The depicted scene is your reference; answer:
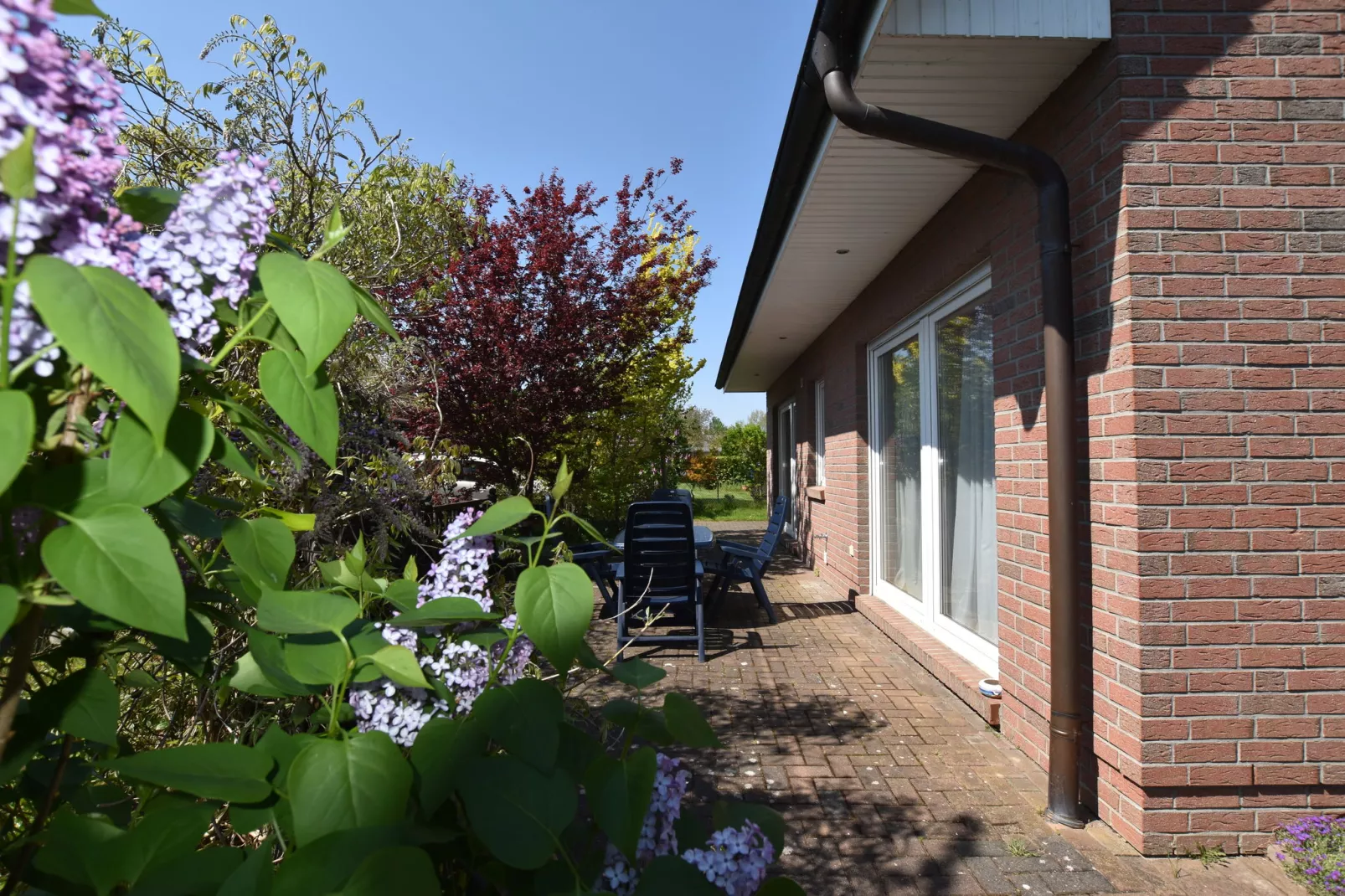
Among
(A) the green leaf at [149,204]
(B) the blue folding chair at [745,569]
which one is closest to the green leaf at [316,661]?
(A) the green leaf at [149,204]

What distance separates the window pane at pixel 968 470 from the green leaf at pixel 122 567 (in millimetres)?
4068

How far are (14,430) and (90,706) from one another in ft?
1.39

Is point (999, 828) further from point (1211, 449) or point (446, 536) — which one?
point (446, 536)

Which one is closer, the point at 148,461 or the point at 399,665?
the point at 148,461

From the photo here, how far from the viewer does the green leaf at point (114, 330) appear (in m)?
0.44

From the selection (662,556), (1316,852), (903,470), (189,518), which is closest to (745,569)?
(662,556)

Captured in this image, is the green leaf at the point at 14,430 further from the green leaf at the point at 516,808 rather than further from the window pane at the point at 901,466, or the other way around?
the window pane at the point at 901,466

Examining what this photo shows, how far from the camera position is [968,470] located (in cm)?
452

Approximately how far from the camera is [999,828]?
9.07 ft

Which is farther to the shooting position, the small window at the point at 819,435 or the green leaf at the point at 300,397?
the small window at the point at 819,435

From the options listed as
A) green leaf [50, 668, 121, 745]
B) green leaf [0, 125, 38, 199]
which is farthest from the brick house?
green leaf [50, 668, 121, 745]

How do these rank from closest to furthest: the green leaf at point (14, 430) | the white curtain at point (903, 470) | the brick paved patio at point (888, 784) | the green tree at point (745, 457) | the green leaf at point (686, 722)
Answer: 1. the green leaf at point (14, 430)
2. the green leaf at point (686, 722)
3. the brick paved patio at point (888, 784)
4. the white curtain at point (903, 470)
5. the green tree at point (745, 457)

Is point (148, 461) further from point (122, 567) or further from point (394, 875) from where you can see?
point (394, 875)

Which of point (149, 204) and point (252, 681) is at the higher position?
point (149, 204)
